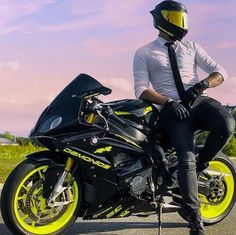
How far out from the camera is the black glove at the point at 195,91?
5047 mm

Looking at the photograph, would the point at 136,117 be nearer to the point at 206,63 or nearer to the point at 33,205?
the point at 206,63

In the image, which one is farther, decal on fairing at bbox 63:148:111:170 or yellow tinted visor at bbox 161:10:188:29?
yellow tinted visor at bbox 161:10:188:29

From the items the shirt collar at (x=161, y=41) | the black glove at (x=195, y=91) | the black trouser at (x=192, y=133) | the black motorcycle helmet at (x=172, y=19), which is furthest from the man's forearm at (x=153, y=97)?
the black motorcycle helmet at (x=172, y=19)

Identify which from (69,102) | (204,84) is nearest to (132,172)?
(69,102)

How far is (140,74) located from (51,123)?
0.97m

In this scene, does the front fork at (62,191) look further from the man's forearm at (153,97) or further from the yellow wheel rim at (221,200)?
the yellow wheel rim at (221,200)

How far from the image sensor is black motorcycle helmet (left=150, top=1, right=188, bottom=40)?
515cm

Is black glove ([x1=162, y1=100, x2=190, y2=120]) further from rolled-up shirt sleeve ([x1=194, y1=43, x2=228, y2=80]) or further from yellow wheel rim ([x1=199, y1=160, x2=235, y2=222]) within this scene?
yellow wheel rim ([x1=199, y1=160, x2=235, y2=222])

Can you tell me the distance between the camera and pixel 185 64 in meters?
5.20

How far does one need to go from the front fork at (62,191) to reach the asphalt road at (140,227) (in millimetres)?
661

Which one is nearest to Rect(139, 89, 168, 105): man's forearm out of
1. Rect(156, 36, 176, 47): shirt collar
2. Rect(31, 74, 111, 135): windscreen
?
Rect(31, 74, 111, 135): windscreen

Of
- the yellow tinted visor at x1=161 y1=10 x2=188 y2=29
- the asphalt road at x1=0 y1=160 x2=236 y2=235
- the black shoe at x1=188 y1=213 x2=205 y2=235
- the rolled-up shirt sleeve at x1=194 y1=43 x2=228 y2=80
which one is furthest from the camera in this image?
the asphalt road at x1=0 y1=160 x2=236 y2=235

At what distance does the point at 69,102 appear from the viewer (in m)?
4.84

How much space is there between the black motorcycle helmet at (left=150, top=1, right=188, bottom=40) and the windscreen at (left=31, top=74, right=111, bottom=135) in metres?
0.83
